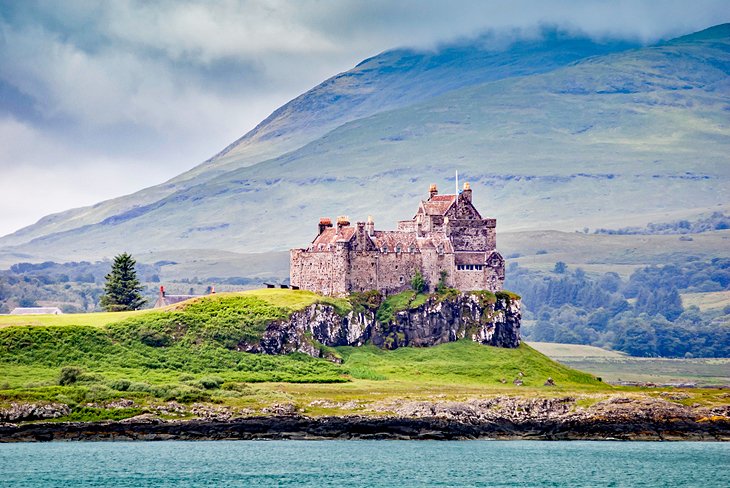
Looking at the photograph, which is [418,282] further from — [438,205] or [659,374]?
[659,374]

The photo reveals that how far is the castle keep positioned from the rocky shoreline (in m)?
27.4

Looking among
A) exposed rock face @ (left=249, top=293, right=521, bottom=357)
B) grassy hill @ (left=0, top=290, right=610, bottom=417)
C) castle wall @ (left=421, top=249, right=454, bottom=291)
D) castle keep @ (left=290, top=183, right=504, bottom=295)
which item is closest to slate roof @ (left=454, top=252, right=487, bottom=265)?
castle keep @ (left=290, top=183, right=504, bottom=295)

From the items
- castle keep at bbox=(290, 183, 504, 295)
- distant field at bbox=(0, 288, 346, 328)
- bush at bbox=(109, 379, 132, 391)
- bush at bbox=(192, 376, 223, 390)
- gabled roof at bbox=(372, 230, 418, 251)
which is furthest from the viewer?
gabled roof at bbox=(372, 230, 418, 251)

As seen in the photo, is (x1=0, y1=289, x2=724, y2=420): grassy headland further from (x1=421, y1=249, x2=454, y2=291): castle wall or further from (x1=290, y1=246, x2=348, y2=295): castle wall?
(x1=421, y1=249, x2=454, y2=291): castle wall

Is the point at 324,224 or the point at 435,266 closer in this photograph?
the point at 435,266

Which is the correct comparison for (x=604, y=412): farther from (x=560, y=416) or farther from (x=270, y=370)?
(x=270, y=370)

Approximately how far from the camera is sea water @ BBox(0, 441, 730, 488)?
298 feet

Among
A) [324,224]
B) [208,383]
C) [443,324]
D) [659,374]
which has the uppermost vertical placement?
[324,224]

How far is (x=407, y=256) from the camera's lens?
144 metres

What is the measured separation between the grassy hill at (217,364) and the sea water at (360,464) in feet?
21.1

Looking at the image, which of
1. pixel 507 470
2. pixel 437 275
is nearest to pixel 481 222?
pixel 437 275

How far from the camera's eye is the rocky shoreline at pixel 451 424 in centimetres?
10650

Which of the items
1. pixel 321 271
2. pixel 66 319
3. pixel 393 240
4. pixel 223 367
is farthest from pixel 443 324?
pixel 66 319

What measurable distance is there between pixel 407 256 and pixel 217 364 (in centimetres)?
2654
